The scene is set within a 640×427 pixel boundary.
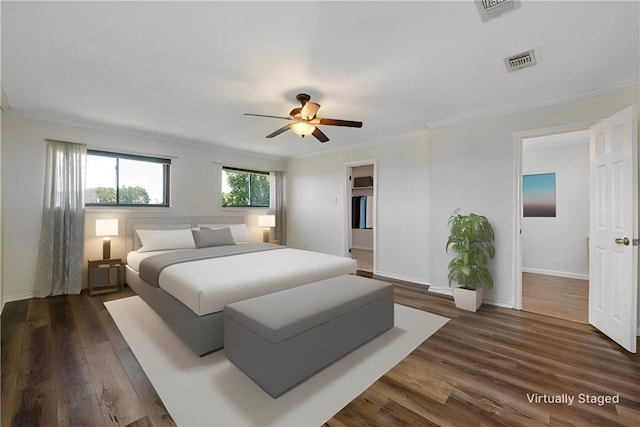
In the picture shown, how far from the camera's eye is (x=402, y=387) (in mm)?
1871

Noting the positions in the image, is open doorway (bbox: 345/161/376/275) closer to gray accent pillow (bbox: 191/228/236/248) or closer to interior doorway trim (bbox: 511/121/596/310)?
gray accent pillow (bbox: 191/228/236/248)

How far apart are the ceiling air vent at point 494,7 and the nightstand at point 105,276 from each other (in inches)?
203

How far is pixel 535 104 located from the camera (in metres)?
3.19

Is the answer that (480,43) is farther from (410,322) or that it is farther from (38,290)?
(38,290)

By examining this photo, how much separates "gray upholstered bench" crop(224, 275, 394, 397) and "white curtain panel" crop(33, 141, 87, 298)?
3.24 metres

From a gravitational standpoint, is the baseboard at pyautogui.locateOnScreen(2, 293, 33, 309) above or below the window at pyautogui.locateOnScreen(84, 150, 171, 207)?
below

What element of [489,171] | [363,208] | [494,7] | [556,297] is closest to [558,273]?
[556,297]

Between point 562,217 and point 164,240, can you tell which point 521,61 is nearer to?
point 562,217

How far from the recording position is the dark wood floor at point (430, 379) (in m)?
1.60

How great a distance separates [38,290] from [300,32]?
4655 millimetres

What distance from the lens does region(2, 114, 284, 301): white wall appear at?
3.47m

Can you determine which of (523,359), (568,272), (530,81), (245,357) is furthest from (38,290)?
(568,272)

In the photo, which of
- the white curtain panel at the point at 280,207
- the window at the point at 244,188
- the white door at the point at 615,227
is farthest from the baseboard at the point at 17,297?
the white door at the point at 615,227

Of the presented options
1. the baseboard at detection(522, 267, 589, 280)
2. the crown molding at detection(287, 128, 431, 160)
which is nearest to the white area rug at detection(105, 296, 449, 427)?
the crown molding at detection(287, 128, 431, 160)
